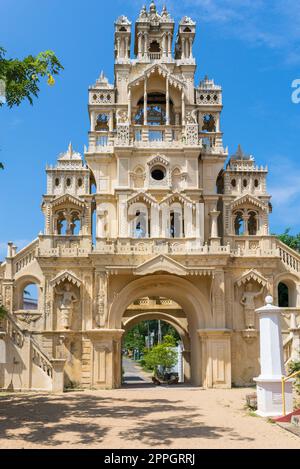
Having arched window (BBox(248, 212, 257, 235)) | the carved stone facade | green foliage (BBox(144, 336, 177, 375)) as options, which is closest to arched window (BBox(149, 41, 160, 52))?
the carved stone facade

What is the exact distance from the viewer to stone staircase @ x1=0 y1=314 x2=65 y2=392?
86.5 feet

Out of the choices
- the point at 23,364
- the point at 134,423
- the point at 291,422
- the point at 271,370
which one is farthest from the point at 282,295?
the point at 134,423

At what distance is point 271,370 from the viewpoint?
58.5 ft

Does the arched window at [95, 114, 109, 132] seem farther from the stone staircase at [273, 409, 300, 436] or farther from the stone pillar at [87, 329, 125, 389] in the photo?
the stone staircase at [273, 409, 300, 436]

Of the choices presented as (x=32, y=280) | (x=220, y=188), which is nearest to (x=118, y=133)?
(x=220, y=188)

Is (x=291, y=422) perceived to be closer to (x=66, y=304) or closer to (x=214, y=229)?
(x=214, y=229)

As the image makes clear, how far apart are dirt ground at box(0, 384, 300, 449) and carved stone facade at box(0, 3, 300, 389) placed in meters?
5.10

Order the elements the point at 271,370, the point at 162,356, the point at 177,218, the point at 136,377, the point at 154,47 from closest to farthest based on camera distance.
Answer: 1. the point at 271,370
2. the point at 177,218
3. the point at 154,47
4. the point at 162,356
5. the point at 136,377

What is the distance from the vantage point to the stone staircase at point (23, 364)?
2638cm

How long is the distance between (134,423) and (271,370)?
187 inches

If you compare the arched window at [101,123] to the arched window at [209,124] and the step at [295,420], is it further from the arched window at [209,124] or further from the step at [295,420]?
the step at [295,420]

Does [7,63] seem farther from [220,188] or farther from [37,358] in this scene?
[220,188]
